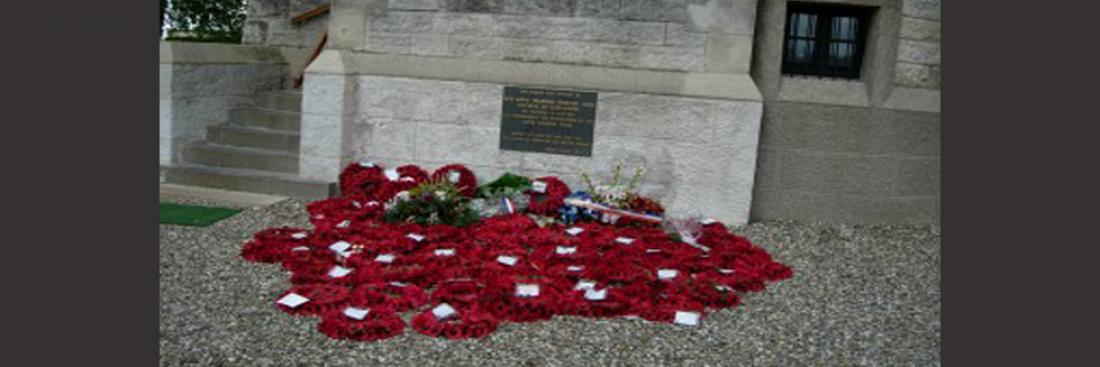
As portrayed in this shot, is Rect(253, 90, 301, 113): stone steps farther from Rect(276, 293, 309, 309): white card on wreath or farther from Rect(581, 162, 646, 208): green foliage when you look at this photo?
Rect(276, 293, 309, 309): white card on wreath

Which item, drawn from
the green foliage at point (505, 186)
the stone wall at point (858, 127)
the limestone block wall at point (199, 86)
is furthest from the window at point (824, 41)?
the limestone block wall at point (199, 86)

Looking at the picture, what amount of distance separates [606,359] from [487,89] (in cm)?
396

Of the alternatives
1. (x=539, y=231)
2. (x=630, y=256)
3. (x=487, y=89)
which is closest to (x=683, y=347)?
(x=630, y=256)

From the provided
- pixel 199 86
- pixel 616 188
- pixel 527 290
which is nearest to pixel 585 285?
pixel 527 290

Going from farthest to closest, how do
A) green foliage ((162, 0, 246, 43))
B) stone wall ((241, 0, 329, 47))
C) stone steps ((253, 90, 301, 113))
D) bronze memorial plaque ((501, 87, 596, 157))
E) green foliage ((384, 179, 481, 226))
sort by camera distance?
green foliage ((162, 0, 246, 43))
stone wall ((241, 0, 329, 47))
stone steps ((253, 90, 301, 113))
bronze memorial plaque ((501, 87, 596, 157))
green foliage ((384, 179, 481, 226))

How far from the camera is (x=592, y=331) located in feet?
16.0

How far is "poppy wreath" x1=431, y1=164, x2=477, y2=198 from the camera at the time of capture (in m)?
7.88

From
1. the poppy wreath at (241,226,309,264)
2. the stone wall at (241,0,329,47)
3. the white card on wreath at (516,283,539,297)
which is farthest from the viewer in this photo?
the stone wall at (241,0,329,47)

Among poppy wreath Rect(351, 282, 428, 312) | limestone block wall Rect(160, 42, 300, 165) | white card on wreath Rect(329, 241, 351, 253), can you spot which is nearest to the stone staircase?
limestone block wall Rect(160, 42, 300, 165)

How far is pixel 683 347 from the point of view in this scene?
4680 millimetres

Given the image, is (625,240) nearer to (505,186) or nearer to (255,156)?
(505,186)

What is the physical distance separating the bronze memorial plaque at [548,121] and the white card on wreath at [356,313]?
330cm

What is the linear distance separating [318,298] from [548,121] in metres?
3.24

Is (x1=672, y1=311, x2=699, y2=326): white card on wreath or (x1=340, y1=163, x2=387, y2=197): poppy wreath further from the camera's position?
(x1=340, y1=163, x2=387, y2=197): poppy wreath
